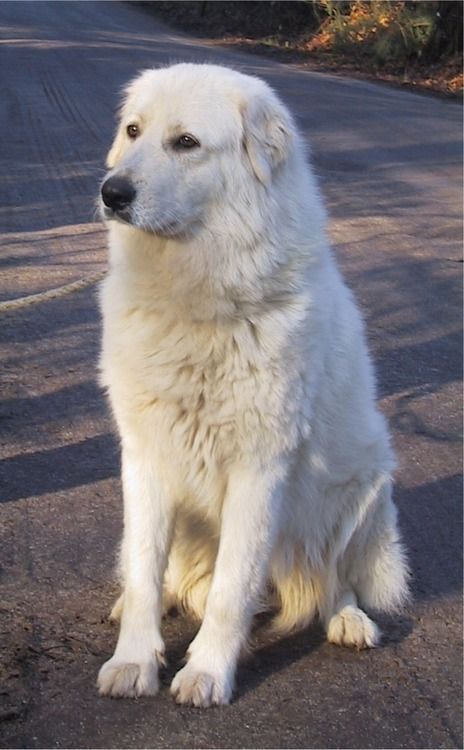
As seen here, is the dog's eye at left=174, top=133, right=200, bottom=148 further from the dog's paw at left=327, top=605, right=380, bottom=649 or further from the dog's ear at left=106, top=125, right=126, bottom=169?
the dog's paw at left=327, top=605, right=380, bottom=649

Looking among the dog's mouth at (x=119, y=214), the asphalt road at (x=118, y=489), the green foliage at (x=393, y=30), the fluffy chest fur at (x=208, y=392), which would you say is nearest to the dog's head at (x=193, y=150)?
the dog's mouth at (x=119, y=214)

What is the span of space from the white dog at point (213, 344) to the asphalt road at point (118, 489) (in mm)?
209

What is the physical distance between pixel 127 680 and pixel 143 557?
0.40 meters

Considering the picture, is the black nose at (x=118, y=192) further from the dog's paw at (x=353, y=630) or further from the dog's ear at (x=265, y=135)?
the dog's paw at (x=353, y=630)

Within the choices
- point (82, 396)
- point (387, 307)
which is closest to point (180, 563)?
point (82, 396)

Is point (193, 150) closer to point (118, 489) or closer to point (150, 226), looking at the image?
point (150, 226)

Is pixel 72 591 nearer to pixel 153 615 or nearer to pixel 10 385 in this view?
pixel 153 615

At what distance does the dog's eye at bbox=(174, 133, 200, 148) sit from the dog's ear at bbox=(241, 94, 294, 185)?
17 cm

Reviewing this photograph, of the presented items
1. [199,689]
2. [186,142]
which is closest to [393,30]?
[186,142]

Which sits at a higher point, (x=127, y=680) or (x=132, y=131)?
(x=132, y=131)

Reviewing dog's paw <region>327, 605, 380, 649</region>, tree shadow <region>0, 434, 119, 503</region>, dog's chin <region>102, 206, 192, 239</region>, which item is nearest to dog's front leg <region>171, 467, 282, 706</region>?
dog's paw <region>327, 605, 380, 649</region>

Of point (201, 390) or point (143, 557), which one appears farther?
point (143, 557)

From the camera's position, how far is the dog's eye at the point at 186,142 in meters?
3.56

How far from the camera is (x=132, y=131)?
3.71 metres
